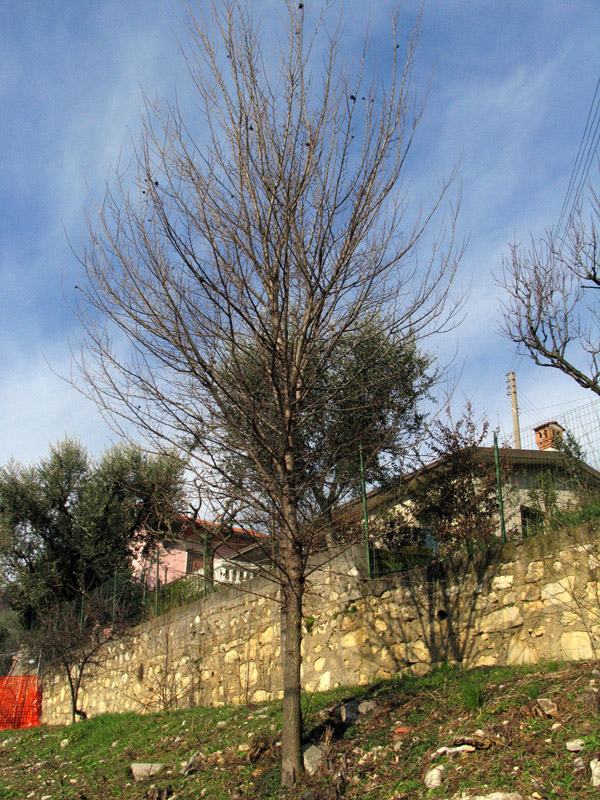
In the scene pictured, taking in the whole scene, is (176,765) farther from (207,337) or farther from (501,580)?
(207,337)

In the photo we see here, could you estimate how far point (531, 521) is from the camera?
761cm

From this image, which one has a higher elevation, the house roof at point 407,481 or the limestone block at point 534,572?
the house roof at point 407,481

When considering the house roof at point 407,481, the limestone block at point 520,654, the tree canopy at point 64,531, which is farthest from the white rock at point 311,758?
the tree canopy at point 64,531

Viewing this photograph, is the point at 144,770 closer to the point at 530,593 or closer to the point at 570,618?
the point at 530,593

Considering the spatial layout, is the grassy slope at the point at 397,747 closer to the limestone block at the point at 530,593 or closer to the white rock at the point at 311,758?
the white rock at the point at 311,758

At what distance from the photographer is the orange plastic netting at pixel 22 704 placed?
698 inches

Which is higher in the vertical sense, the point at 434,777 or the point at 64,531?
the point at 64,531

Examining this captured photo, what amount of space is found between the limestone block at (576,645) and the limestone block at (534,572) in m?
0.57

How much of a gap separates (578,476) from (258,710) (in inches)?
184

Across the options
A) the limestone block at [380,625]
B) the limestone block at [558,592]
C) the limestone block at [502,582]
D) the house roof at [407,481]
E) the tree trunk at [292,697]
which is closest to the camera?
the tree trunk at [292,697]

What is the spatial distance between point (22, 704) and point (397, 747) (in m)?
16.0

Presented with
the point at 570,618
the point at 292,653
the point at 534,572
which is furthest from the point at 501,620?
the point at 292,653

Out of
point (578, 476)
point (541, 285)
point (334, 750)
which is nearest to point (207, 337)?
point (334, 750)

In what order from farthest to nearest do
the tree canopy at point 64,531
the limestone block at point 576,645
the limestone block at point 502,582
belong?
the tree canopy at point 64,531 < the limestone block at point 502,582 < the limestone block at point 576,645
